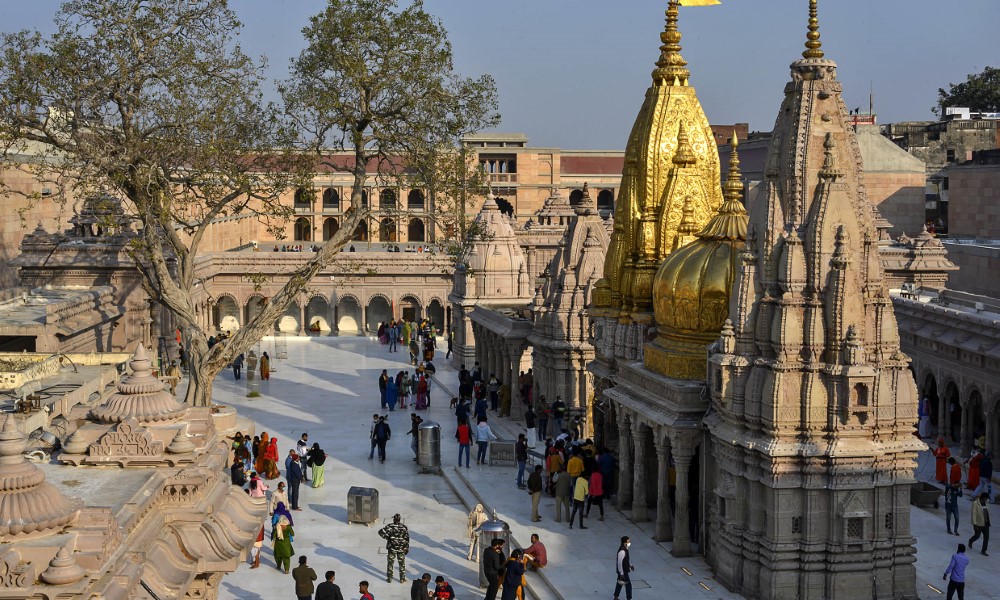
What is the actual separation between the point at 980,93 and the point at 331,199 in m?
39.6

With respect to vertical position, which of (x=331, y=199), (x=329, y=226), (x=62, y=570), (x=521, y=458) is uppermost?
(x=331, y=199)

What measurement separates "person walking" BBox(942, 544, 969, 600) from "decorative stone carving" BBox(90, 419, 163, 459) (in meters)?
10.6

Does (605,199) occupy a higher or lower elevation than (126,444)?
higher

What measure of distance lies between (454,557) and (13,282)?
29.9 meters

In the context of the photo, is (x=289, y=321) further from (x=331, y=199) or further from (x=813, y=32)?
(x=813, y=32)

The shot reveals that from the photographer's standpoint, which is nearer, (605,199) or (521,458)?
(521,458)

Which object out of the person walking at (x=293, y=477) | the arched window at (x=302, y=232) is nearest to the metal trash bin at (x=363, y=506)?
the person walking at (x=293, y=477)

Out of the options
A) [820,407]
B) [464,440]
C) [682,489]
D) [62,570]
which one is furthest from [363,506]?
[62,570]

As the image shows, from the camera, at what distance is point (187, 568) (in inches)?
617

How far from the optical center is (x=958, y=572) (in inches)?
762

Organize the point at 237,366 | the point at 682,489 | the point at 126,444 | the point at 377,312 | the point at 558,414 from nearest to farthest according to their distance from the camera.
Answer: the point at 126,444 → the point at 682,489 → the point at 558,414 → the point at 237,366 → the point at 377,312

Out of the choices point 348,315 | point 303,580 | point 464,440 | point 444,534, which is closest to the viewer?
point 303,580

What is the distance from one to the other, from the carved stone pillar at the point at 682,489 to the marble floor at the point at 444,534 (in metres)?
0.27

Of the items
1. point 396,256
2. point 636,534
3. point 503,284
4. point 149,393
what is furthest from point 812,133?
point 396,256
